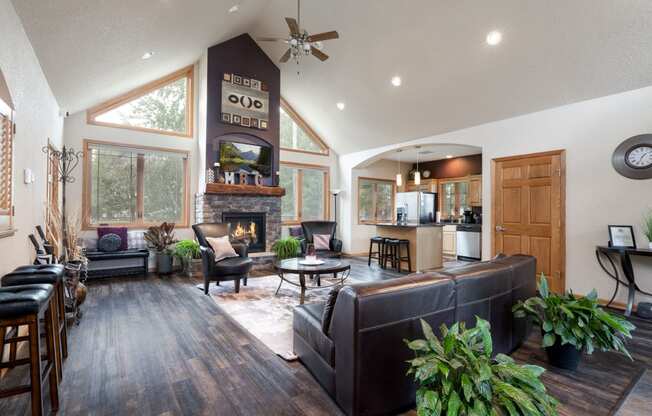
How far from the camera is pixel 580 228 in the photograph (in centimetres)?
434

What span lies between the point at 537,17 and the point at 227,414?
200 inches

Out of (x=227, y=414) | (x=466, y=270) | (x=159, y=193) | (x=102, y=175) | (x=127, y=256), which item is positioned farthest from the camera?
(x=159, y=193)

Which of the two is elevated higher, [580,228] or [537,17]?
[537,17]

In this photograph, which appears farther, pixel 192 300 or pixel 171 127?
pixel 171 127

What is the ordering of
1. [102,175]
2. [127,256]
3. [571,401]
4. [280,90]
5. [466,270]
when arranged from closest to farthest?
[571,401]
[466,270]
[127,256]
[102,175]
[280,90]

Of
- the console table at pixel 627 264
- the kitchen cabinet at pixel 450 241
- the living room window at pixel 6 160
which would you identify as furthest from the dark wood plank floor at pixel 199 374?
the kitchen cabinet at pixel 450 241

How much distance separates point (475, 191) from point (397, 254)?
136 inches

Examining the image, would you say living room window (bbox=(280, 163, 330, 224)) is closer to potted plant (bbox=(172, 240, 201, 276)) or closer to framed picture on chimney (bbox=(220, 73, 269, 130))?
framed picture on chimney (bbox=(220, 73, 269, 130))

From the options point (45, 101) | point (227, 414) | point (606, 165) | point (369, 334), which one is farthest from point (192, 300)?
point (606, 165)

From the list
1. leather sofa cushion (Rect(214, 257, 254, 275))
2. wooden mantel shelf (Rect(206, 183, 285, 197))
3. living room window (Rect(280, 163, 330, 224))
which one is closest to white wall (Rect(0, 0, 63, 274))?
leather sofa cushion (Rect(214, 257, 254, 275))

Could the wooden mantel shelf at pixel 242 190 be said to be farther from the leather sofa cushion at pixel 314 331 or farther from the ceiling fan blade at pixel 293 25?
the leather sofa cushion at pixel 314 331

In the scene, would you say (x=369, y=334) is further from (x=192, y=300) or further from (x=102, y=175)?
(x=102, y=175)

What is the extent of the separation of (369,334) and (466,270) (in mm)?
983

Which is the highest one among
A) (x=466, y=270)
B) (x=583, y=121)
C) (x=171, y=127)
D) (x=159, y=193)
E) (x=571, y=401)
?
(x=171, y=127)
